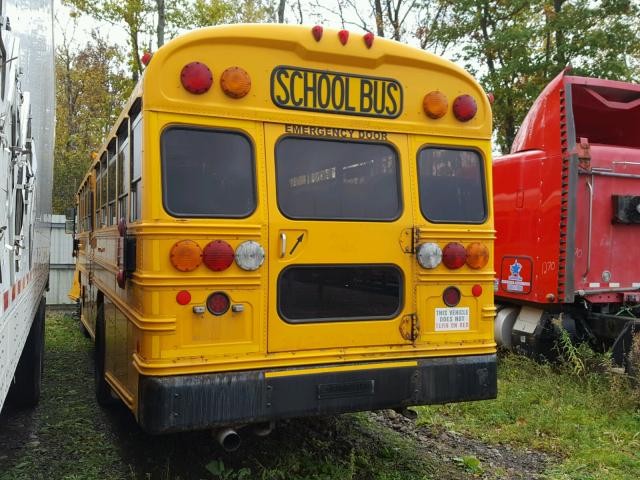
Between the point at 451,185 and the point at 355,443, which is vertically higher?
the point at 451,185

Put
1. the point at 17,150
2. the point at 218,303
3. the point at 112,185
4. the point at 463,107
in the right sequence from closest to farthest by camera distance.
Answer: the point at 17,150 < the point at 218,303 < the point at 463,107 < the point at 112,185

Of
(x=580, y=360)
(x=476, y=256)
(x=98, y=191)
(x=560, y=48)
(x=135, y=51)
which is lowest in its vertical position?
(x=580, y=360)

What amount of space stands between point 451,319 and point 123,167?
2590 mm

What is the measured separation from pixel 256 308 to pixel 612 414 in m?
→ 3.79

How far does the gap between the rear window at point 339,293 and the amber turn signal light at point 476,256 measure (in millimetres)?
554

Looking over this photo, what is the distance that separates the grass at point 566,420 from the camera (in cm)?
450

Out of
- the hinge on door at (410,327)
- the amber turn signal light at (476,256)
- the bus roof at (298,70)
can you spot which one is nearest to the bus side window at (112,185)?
the bus roof at (298,70)

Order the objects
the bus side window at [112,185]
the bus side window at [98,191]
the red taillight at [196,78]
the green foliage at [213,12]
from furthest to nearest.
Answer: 1. the green foliage at [213,12]
2. the bus side window at [98,191]
3. the bus side window at [112,185]
4. the red taillight at [196,78]

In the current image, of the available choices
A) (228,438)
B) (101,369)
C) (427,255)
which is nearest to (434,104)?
(427,255)

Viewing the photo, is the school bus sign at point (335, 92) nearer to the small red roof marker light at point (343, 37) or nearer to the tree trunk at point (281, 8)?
the small red roof marker light at point (343, 37)

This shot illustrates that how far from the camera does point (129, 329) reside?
152 inches

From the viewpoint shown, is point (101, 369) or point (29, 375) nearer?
point (101, 369)

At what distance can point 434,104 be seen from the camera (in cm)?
405

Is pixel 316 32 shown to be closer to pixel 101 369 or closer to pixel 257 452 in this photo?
pixel 257 452
